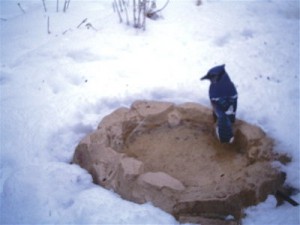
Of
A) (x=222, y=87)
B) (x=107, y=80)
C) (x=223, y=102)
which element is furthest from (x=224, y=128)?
(x=107, y=80)

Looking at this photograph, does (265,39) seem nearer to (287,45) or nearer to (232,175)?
(287,45)

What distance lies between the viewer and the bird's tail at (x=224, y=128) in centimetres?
333

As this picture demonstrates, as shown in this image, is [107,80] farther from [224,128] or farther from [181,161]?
[224,128]

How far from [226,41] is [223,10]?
0.89 m

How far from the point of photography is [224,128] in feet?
10.9

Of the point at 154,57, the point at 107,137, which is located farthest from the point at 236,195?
the point at 154,57

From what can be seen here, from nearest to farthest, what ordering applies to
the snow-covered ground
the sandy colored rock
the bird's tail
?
the sandy colored rock
the snow-covered ground
the bird's tail

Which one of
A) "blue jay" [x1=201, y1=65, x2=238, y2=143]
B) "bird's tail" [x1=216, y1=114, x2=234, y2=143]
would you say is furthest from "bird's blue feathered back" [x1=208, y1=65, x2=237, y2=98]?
"bird's tail" [x1=216, y1=114, x2=234, y2=143]

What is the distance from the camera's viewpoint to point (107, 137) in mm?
3408

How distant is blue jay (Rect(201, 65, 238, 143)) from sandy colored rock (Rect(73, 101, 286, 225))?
16 centimetres

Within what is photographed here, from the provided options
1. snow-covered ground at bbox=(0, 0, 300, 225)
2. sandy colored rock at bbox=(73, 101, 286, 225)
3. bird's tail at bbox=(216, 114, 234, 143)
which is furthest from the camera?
bird's tail at bbox=(216, 114, 234, 143)

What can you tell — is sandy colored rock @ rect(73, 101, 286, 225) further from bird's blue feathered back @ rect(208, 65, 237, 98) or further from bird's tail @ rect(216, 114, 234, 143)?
bird's blue feathered back @ rect(208, 65, 237, 98)

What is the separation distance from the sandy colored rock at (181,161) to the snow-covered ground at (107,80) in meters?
0.12

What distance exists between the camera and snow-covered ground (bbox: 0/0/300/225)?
9.55ft
